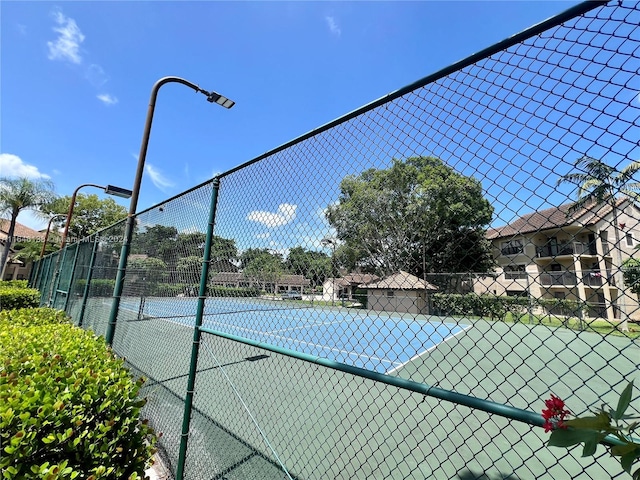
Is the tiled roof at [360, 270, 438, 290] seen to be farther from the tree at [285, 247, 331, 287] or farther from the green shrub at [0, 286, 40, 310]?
the green shrub at [0, 286, 40, 310]

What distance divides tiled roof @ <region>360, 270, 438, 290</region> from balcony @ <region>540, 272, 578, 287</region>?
0.47 metres

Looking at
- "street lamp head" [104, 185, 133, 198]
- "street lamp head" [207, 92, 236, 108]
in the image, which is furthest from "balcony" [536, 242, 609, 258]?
"street lamp head" [104, 185, 133, 198]

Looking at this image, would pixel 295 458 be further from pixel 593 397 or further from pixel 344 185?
pixel 593 397

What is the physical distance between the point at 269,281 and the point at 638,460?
1995 mm

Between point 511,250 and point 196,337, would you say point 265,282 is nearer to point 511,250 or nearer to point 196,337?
point 196,337

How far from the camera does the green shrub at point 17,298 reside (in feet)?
27.3

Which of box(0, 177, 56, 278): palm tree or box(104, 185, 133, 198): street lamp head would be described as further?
box(0, 177, 56, 278): palm tree

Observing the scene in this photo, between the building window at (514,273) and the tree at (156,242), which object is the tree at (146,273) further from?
the building window at (514,273)

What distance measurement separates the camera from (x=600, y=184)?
3.57 ft

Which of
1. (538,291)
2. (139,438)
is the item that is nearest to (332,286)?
(538,291)

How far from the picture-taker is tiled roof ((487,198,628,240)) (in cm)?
111

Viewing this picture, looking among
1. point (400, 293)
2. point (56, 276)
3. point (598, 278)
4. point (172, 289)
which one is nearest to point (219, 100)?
point (172, 289)

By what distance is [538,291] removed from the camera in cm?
146

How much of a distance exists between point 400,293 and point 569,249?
0.78 m
